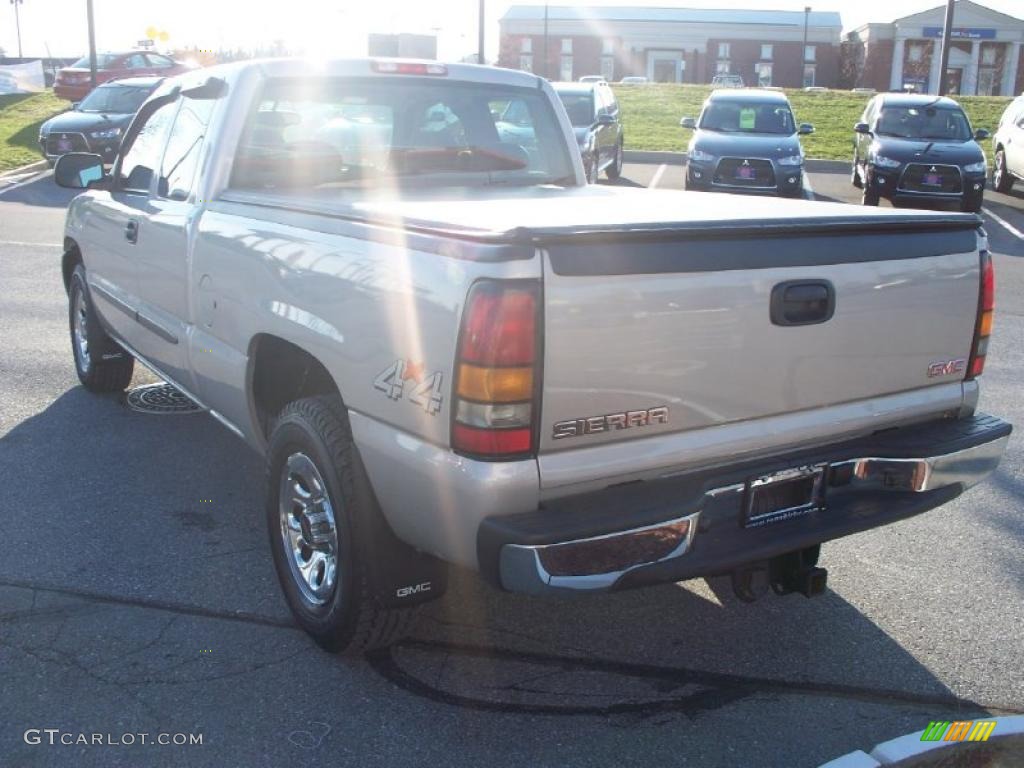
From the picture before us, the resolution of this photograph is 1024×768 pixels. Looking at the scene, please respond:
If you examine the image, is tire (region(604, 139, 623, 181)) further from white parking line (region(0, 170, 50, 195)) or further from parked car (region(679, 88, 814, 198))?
white parking line (region(0, 170, 50, 195))

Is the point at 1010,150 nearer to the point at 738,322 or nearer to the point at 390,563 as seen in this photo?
the point at 738,322

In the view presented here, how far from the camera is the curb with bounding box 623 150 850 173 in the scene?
22.4 m

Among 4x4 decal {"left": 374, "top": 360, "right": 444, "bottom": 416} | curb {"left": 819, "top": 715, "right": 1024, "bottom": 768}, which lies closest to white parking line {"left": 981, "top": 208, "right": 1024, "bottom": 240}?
curb {"left": 819, "top": 715, "right": 1024, "bottom": 768}

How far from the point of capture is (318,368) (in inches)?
143

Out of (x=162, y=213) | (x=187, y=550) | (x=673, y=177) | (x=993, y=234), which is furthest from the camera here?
(x=673, y=177)

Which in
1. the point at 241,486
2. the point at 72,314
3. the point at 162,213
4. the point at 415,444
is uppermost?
the point at 162,213

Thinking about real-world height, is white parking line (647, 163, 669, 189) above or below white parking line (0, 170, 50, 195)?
above

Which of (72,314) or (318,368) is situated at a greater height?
(318,368)

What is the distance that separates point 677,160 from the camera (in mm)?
23234

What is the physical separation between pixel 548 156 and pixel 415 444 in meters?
2.79

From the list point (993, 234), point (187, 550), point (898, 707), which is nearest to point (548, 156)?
point (187, 550)

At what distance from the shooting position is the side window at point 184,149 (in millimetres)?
4691

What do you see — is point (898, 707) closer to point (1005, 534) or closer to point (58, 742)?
point (1005, 534)

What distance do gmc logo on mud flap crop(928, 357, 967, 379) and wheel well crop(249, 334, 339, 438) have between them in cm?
207
